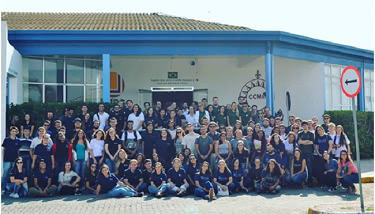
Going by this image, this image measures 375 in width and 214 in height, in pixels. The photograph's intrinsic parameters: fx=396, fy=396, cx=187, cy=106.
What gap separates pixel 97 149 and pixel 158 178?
1.77 m

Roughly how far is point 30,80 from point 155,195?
7.51 meters

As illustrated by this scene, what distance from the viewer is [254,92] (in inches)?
712

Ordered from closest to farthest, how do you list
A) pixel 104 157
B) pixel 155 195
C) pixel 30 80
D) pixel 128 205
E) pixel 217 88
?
pixel 128 205
pixel 155 195
pixel 104 157
pixel 30 80
pixel 217 88

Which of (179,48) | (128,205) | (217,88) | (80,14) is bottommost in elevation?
(128,205)

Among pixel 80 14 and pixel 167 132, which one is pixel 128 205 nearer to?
pixel 167 132

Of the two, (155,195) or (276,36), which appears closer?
(155,195)

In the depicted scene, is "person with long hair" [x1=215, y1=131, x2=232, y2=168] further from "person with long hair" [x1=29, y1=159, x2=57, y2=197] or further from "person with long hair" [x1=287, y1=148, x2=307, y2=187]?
"person with long hair" [x1=29, y1=159, x2=57, y2=197]

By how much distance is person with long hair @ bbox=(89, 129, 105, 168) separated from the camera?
9852 mm

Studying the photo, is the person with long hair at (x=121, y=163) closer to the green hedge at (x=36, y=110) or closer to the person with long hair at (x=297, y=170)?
the green hedge at (x=36, y=110)

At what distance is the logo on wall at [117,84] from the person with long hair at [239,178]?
879cm

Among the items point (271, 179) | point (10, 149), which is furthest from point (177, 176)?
point (10, 149)

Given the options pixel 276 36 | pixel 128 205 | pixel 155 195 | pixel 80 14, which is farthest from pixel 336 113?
pixel 80 14

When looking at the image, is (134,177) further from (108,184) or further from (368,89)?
(368,89)

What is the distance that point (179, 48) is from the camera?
14.2m
